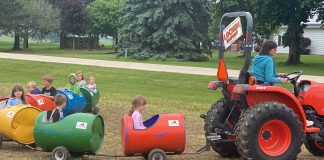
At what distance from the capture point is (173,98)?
1756 cm

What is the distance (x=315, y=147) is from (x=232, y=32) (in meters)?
2.57

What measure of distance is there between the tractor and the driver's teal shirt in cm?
10

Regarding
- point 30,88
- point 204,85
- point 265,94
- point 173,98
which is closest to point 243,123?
point 265,94

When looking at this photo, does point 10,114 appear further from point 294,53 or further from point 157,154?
point 294,53

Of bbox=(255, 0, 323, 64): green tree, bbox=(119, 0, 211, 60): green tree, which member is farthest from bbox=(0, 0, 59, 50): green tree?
bbox=(255, 0, 323, 64): green tree

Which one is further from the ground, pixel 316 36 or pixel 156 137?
pixel 316 36

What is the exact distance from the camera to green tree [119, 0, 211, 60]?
35188 millimetres

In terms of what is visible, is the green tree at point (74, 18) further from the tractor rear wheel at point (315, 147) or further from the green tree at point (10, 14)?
the tractor rear wheel at point (315, 147)

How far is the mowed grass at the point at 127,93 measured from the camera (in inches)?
360

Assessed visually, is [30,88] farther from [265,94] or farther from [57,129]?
[265,94]

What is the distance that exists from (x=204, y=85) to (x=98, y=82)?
4.68 m

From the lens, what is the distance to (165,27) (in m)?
35.4

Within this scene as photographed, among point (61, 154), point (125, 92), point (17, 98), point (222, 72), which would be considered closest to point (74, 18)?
point (125, 92)

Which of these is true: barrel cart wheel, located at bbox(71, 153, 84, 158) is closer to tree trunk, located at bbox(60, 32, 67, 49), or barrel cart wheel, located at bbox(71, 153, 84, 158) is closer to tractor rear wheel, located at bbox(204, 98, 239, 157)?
tractor rear wheel, located at bbox(204, 98, 239, 157)
